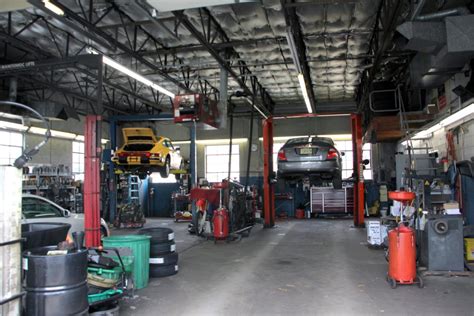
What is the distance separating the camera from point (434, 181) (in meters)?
7.11

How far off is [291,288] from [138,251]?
1.98 metres

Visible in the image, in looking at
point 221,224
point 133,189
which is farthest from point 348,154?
point 221,224

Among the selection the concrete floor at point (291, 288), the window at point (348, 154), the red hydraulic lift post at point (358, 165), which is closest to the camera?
the concrete floor at point (291, 288)

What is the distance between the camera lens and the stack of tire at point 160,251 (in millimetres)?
5734

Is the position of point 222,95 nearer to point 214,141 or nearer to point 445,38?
point 445,38

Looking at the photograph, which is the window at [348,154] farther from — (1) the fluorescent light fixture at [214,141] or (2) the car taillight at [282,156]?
(2) the car taillight at [282,156]

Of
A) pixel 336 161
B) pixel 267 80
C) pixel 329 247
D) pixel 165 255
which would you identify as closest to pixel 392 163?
pixel 267 80

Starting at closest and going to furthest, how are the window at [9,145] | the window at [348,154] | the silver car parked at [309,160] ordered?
the silver car parked at [309,160]
the window at [9,145]
the window at [348,154]

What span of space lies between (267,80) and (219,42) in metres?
4.62

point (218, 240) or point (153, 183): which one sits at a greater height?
point (153, 183)

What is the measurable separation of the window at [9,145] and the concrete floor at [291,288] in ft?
28.8

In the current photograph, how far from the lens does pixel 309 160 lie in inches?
372

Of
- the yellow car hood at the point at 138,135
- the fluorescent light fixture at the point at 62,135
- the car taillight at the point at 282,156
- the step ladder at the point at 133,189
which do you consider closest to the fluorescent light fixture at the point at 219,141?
the step ladder at the point at 133,189

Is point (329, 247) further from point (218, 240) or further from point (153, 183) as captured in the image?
point (153, 183)
